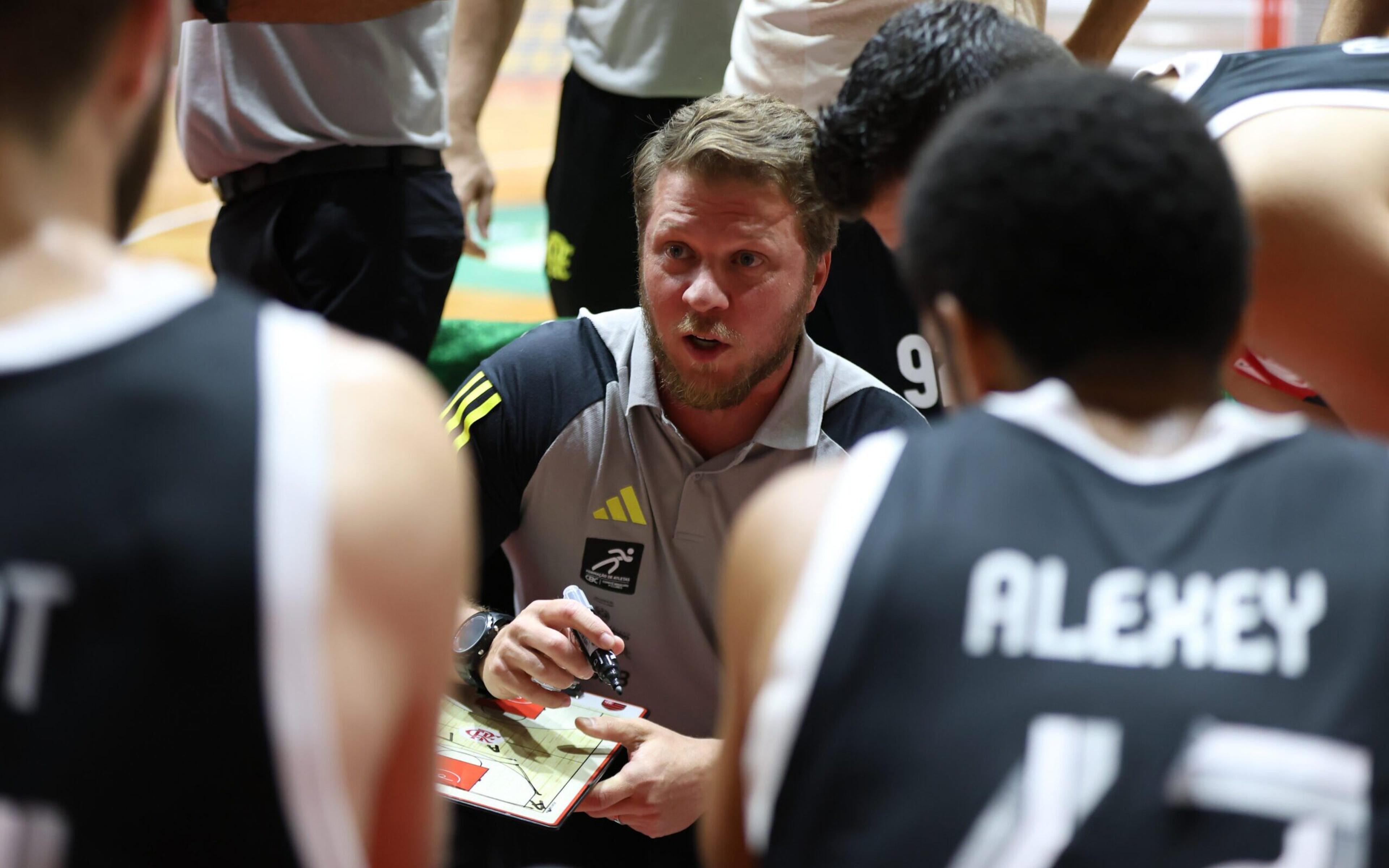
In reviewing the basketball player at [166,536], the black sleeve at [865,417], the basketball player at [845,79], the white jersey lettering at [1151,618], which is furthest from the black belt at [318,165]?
the white jersey lettering at [1151,618]

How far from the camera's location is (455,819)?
6.39ft

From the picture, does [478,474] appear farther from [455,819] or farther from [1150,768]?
[1150,768]

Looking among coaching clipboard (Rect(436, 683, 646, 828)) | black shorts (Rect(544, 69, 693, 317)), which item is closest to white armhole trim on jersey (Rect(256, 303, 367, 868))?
coaching clipboard (Rect(436, 683, 646, 828))

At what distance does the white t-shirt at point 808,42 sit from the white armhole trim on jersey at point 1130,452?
194 centimetres

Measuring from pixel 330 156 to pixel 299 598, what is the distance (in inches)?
86.4

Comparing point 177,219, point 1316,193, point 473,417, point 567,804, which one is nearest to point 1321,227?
point 1316,193

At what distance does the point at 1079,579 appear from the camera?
0.88 metres

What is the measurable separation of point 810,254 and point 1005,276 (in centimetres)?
137

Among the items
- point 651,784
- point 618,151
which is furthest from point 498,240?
point 651,784

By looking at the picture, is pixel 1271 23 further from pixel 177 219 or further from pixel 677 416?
pixel 677 416

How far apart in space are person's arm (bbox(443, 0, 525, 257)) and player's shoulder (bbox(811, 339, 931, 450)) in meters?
1.50

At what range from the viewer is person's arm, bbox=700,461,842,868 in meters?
0.94

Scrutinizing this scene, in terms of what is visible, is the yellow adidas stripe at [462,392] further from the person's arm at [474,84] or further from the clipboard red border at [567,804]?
the person's arm at [474,84]

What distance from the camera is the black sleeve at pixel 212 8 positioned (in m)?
1.96
